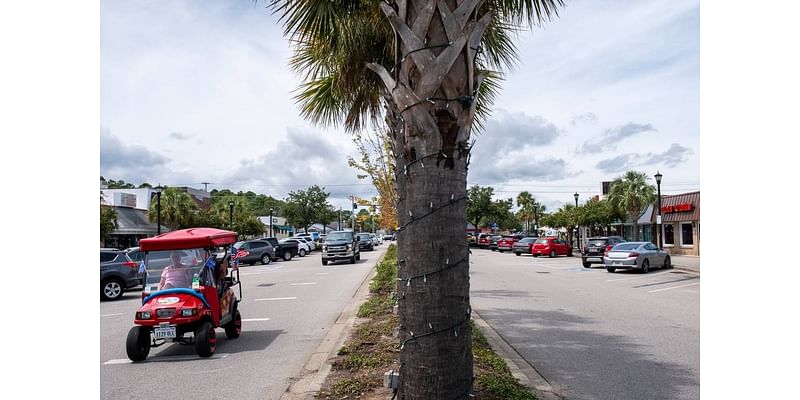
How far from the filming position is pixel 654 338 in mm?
9531

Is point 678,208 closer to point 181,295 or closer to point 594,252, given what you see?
point 594,252

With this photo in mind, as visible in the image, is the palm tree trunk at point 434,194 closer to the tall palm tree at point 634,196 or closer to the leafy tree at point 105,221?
the leafy tree at point 105,221

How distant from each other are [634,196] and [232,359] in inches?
1688

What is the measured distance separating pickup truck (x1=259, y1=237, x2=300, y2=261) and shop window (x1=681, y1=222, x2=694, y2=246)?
27412 millimetres

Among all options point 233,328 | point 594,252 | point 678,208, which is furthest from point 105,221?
point 678,208

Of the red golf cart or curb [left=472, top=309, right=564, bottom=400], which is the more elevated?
the red golf cart

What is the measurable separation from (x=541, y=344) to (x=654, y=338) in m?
1.96

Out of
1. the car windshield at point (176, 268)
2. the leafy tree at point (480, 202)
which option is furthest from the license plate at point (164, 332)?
the leafy tree at point (480, 202)

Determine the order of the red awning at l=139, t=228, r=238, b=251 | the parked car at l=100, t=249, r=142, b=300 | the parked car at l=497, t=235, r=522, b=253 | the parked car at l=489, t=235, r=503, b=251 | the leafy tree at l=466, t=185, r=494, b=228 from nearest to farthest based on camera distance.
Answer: the red awning at l=139, t=228, r=238, b=251 < the parked car at l=100, t=249, r=142, b=300 < the parked car at l=497, t=235, r=522, b=253 < the parked car at l=489, t=235, r=503, b=251 < the leafy tree at l=466, t=185, r=494, b=228

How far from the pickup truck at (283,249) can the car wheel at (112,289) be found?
23044 mm

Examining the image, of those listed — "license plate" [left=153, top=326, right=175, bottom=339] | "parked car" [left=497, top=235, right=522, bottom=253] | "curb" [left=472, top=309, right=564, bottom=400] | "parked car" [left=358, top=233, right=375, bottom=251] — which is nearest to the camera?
"curb" [left=472, top=309, right=564, bottom=400]

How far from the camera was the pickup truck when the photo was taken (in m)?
40.6

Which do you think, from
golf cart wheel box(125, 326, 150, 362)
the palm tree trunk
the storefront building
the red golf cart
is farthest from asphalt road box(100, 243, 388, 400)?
the storefront building

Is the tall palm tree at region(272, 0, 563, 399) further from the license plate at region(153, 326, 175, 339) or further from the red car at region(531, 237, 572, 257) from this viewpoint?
the red car at region(531, 237, 572, 257)
